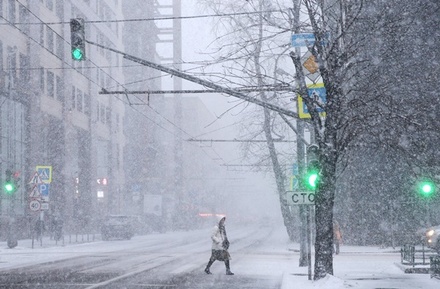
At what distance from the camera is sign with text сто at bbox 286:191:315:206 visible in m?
16.6

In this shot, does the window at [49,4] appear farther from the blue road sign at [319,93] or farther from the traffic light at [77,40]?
the blue road sign at [319,93]

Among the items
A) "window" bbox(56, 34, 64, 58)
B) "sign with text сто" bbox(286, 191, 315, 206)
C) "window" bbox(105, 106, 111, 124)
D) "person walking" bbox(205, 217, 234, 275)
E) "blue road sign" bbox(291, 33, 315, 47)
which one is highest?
"window" bbox(56, 34, 64, 58)

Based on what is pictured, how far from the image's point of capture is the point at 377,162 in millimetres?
32969

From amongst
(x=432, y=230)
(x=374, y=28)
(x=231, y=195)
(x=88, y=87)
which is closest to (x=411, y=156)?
(x=374, y=28)

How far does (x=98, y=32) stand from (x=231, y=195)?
6920 centimetres

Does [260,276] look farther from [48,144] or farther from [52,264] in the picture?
[48,144]

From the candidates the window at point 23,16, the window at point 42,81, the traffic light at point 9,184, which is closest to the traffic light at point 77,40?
the traffic light at point 9,184

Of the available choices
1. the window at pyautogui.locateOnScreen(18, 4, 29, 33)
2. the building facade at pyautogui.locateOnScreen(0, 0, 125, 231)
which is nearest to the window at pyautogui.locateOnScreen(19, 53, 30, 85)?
the building facade at pyautogui.locateOnScreen(0, 0, 125, 231)

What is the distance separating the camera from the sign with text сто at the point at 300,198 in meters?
16.6

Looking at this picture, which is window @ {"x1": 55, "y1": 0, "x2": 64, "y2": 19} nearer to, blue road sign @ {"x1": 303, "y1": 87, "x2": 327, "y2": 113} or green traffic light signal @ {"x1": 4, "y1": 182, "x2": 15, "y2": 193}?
green traffic light signal @ {"x1": 4, "y1": 182, "x2": 15, "y2": 193}

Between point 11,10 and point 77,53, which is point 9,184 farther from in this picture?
point 11,10

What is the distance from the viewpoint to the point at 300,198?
54.7 feet

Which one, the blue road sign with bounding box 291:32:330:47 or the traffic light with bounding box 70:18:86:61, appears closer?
the blue road sign with bounding box 291:32:330:47

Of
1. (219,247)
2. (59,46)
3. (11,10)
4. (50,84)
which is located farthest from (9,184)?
(59,46)
